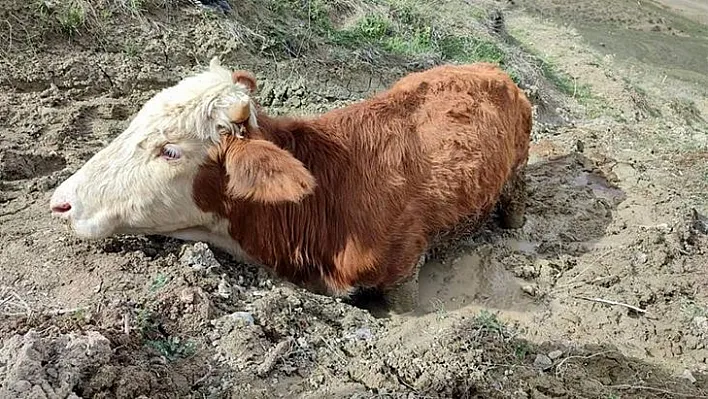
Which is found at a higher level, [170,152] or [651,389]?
[170,152]

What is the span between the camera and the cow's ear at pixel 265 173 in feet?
15.8

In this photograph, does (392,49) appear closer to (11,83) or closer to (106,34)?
(106,34)

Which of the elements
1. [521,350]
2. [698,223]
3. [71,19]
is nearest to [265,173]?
[521,350]

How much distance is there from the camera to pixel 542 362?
496 centimetres

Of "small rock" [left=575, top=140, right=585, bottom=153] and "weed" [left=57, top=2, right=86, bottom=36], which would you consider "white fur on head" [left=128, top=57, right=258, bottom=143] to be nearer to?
"weed" [left=57, top=2, right=86, bottom=36]

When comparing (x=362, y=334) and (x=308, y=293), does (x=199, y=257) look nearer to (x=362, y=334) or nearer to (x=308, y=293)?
(x=308, y=293)

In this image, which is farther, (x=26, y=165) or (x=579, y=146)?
(x=579, y=146)

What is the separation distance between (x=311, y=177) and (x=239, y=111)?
0.64 m

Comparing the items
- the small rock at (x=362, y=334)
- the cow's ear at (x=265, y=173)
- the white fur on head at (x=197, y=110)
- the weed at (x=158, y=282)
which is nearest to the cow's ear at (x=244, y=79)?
the white fur on head at (x=197, y=110)

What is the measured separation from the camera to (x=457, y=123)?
6.02 meters

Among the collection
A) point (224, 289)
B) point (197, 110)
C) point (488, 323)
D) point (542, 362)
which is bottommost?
point (542, 362)

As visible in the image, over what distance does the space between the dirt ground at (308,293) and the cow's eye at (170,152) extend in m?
0.60

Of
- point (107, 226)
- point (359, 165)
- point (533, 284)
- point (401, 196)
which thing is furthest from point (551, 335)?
point (107, 226)

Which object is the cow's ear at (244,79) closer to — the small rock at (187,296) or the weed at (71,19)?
the small rock at (187,296)
